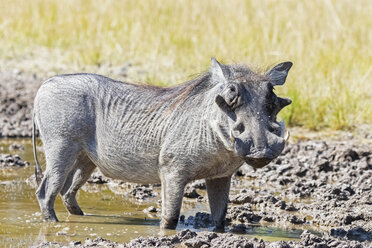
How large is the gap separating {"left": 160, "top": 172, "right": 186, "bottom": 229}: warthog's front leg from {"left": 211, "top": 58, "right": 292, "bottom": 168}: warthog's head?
0.49m

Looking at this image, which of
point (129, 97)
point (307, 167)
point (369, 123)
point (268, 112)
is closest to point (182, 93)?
point (129, 97)

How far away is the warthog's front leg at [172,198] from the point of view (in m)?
4.98

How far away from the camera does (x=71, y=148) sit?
17.1ft

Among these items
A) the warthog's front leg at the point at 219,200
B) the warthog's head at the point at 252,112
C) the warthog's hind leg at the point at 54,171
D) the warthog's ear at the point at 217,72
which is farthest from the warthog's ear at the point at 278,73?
the warthog's hind leg at the point at 54,171

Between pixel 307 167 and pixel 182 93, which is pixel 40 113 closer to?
pixel 182 93

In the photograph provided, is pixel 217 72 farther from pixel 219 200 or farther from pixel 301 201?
pixel 301 201

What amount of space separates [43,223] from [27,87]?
4.72 meters

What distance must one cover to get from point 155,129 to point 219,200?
0.65 metres

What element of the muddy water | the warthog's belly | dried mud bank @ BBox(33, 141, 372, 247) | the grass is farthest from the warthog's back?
the grass

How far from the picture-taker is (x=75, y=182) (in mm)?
5539

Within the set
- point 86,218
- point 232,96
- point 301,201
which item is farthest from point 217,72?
point 301,201

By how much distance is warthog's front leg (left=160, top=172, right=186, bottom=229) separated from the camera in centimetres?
498

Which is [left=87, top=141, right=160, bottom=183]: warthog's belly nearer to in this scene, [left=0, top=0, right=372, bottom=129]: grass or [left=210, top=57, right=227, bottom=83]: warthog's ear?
[left=210, top=57, right=227, bottom=83]: warthog's ear

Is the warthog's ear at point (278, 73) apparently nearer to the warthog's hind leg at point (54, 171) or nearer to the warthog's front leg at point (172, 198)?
the warthog's front leg at point (172, 198)
